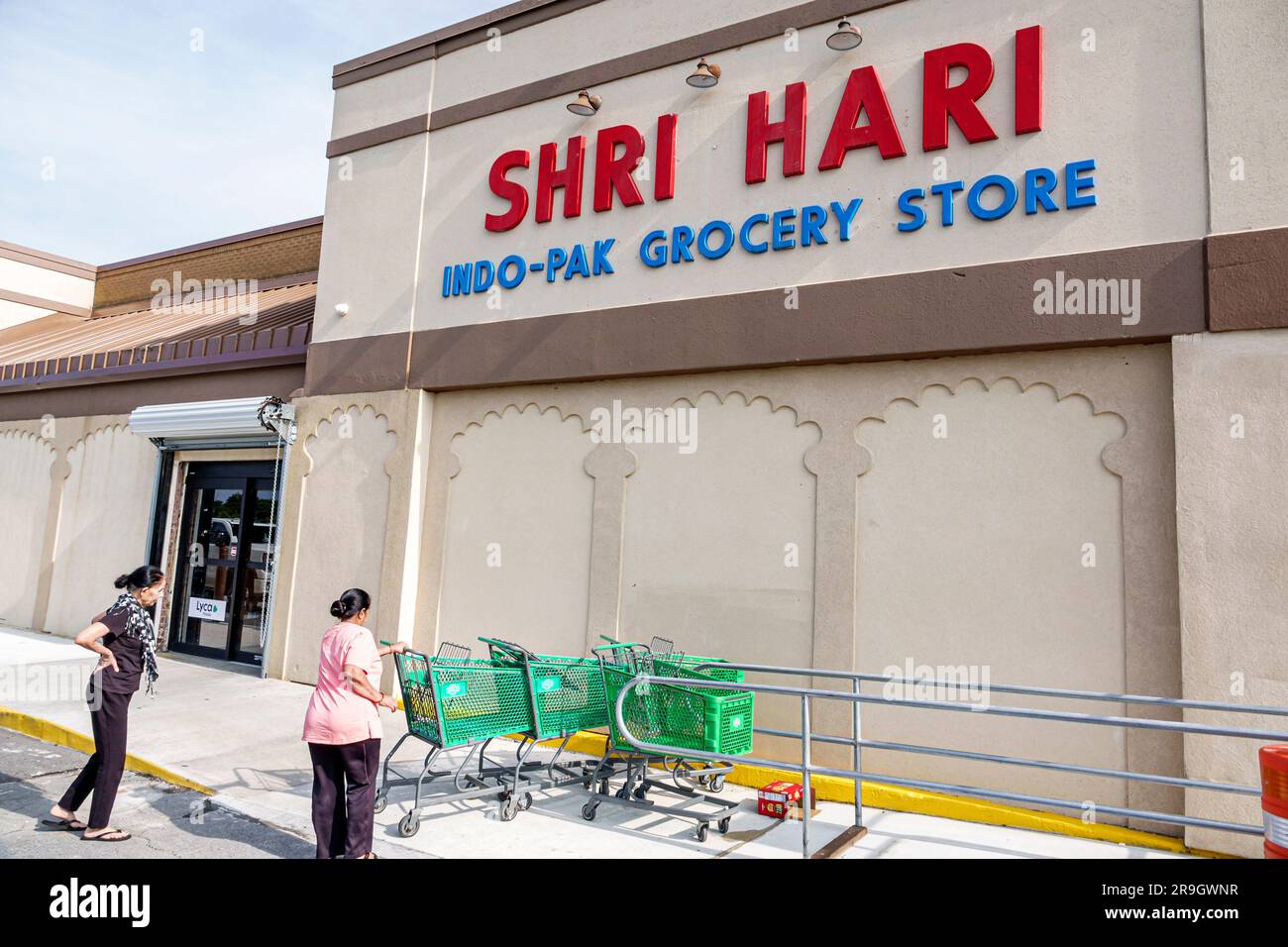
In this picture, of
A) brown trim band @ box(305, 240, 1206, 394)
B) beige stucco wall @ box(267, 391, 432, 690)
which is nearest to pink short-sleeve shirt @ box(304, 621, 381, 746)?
brown trim band @ box(305, 240, 1206, 394)

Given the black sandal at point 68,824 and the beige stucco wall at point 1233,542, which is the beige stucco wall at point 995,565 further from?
the black sandal at point 68,824

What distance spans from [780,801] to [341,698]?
350 cm

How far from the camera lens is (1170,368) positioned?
22.4 feet

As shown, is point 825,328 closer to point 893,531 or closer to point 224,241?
point 893,531

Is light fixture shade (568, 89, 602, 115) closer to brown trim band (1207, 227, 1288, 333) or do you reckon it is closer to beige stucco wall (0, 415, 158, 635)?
brown trim band (1207, 227, 1288, 333)

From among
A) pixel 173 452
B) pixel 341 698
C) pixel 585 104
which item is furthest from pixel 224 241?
pixel 341 698

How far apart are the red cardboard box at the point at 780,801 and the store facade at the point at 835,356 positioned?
1080 millimetres

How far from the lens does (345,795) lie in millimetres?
5414

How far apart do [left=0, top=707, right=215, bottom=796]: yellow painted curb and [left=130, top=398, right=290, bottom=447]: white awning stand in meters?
4.59

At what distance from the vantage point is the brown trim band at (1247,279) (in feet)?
20.9

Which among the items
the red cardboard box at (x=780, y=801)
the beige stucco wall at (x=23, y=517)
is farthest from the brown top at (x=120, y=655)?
the beige stucco wall at (x=23, y=517)

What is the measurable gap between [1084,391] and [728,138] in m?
4.41

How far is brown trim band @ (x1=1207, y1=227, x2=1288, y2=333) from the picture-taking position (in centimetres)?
638
